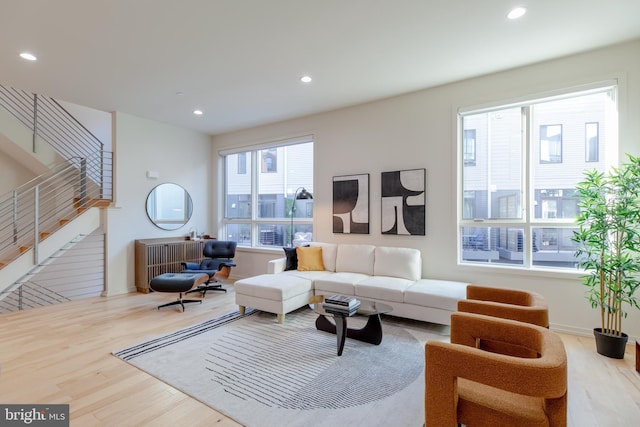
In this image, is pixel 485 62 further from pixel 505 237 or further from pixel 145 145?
pixel 145 145

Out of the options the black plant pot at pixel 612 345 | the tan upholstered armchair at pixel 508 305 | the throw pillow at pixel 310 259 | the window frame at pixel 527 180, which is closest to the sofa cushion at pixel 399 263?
the window frame at pixel 527 180

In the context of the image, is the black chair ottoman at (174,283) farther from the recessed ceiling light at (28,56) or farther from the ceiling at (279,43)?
the recessed ceiling light at (28,56)

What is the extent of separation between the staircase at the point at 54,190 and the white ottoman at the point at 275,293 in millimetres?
2769

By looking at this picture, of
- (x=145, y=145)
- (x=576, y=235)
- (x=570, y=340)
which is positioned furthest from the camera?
(x=145, y=145)

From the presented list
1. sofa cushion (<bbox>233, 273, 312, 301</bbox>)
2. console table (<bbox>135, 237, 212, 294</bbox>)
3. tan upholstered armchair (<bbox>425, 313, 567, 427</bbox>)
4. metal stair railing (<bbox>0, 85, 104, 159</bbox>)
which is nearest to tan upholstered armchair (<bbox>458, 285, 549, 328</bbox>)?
tan upholstered armchair (<bbox>425, 313, 567, 427</bbox>)

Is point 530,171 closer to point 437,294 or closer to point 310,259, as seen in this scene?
point 437,294

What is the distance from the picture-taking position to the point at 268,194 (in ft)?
19.6

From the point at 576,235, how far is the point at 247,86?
413 cm

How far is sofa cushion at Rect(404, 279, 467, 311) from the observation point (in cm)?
322

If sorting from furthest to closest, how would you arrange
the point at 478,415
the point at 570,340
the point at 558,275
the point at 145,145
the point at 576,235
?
the point at 145,145 → the point at 558,275 → the point at 570,340 → the point at 576,235 → the point at 478,415

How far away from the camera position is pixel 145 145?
17.6 ft

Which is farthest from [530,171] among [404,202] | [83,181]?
[83,181]

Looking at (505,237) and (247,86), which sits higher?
(247,86)

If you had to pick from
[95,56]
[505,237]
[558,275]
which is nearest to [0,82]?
[95,56]
